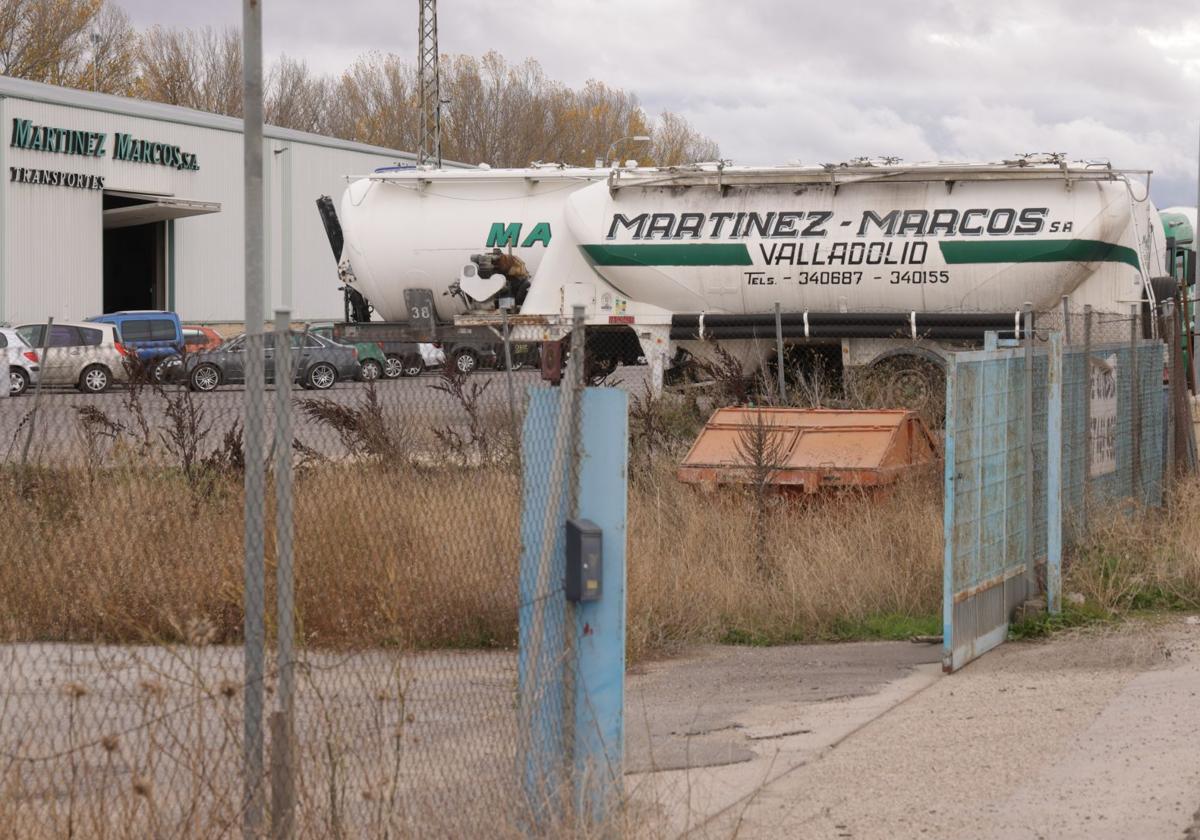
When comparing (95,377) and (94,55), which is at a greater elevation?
(94,55)

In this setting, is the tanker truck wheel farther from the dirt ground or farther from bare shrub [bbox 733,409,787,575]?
the dirt ground

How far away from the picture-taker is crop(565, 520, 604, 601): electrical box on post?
496 cm

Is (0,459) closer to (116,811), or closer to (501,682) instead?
(501,682)

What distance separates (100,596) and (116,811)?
3.84m

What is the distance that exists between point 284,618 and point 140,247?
50.2m

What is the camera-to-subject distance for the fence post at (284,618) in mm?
4375

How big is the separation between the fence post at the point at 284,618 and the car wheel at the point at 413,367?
3.39m

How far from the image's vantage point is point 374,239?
846 inches

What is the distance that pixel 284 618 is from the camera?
4.43m

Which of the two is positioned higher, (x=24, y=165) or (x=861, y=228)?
(x=24, y=165)

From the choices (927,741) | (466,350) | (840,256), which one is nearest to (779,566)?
(927,741)

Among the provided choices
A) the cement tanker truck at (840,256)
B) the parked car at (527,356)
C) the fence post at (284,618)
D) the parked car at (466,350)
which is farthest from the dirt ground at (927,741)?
the parked car at (527,356)

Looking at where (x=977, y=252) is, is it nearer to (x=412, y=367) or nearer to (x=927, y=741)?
(x=412, y=367)

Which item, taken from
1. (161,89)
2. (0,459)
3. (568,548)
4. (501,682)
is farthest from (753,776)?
(161,89)
